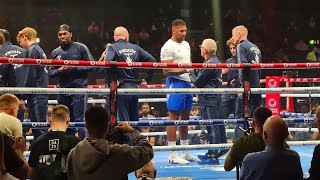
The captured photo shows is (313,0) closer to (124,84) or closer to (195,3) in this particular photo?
(195,3)

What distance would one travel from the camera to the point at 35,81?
18.6ft

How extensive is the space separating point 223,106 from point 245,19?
9.81 m

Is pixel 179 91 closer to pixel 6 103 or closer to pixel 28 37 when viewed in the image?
pixel 6 103

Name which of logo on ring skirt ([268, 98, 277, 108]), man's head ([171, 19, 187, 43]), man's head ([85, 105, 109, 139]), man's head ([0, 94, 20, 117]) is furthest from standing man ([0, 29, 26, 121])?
logo on ring skirt ([268, 98, 277, 108])

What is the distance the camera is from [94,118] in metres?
2.87

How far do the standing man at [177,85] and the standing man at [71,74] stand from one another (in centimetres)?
97

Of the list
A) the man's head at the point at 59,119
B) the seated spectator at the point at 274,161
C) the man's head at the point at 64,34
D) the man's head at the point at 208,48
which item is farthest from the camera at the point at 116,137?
the man's head at the point at 208,48

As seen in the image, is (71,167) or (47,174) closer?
(71,167)

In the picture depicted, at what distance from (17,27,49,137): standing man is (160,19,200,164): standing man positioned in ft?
4.57

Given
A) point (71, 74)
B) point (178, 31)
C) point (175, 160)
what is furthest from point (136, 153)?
point (178, 31)

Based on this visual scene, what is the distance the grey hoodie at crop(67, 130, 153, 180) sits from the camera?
9.19 feet

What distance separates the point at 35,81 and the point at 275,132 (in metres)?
3.28

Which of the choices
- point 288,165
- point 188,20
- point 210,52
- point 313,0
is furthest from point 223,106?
point 313,0

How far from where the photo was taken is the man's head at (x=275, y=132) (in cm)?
311
